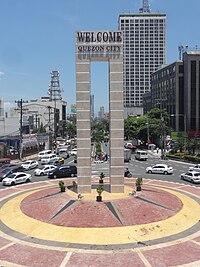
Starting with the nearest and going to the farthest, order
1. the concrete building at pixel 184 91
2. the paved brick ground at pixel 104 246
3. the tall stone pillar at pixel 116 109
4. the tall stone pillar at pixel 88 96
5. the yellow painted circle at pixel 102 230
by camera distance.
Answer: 1. the paved brick ground at pixel 104 246
2. the yellow painted circle at pixel 102 230
3. the tall stone pillar at pixel 88 96
4. the tall stone pillar at pixel 116 109
5. the concrete building at pixel 184 91

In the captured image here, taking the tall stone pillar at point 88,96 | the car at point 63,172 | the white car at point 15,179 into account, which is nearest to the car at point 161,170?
the car at point 63,172

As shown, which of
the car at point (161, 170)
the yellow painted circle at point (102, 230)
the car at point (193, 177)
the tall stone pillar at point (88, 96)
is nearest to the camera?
the yellow painted circle at point (102, 230)

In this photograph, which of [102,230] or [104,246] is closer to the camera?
[104,246]

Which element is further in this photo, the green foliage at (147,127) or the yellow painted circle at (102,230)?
the green foliage at (147,127)

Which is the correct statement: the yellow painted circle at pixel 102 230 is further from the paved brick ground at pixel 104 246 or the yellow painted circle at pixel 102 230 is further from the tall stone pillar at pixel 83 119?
the tall stone pillar at pixel 83 119

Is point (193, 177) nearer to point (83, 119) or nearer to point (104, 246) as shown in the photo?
point (83, 119)

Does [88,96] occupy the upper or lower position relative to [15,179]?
upper

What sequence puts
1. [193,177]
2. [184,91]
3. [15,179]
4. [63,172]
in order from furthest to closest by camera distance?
1. [184,91]
2. [63,172]
3. [193,177]
4. [15,179]

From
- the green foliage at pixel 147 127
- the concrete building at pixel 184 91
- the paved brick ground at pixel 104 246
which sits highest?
the concrete building at pixel 184 91

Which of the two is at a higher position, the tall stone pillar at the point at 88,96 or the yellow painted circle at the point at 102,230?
the tall stone pillar at the point at 88,96

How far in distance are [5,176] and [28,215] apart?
20185 millimetres

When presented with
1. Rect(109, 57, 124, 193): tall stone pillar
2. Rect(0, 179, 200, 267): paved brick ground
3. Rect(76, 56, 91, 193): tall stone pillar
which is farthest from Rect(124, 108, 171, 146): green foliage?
Rect(0, 179, 200, 267): paved brick ground

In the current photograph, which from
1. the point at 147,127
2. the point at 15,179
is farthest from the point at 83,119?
the point at 147,127

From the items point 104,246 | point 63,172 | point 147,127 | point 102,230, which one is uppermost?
point 147,127
